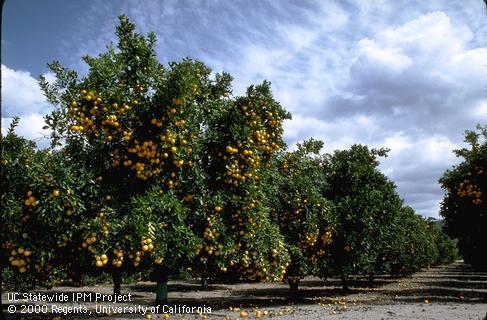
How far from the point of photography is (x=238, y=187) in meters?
11.8

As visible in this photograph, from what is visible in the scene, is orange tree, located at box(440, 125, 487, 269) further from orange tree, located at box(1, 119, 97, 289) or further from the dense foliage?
orange tree, located at box(1, 119, 97, 289)

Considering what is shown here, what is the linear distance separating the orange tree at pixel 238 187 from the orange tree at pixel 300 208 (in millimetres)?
2489

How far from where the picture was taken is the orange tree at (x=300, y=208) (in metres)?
16.6

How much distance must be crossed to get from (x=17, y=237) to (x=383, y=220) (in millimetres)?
17877

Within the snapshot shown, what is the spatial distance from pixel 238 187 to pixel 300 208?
5.75m

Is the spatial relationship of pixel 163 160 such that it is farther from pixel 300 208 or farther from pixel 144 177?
pixel 300 208

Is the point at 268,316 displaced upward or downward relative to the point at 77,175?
downward

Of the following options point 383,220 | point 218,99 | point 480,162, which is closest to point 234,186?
point 218,99

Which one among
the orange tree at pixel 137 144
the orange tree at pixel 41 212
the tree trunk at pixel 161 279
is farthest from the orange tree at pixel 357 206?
the orange tree at pixel 41 212

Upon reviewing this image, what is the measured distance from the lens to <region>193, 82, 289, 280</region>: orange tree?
11.3 meters

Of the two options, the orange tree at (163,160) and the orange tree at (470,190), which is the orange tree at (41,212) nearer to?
the orange tree at (163,160)

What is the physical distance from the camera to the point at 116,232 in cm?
924

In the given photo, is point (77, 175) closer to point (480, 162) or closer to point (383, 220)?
point (383, 220)

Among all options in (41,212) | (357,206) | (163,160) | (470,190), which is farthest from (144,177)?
(470,190)
